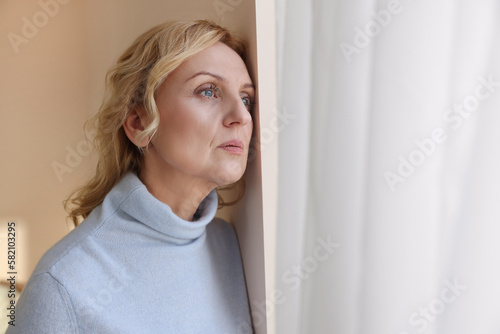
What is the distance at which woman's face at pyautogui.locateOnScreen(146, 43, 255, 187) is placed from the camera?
101cm

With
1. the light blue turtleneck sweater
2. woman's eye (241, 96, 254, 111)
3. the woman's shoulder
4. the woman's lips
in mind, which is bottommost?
the light blue turtleneck sweater

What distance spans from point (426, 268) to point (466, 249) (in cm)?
7

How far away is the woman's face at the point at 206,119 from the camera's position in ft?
3.31

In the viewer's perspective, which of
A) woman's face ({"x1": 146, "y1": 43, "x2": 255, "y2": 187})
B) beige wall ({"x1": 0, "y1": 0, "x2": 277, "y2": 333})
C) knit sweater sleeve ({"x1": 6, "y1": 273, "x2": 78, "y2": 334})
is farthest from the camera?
beige wall ({"x1": 0, "y1": 0, "x2": 277, "y2": 333})

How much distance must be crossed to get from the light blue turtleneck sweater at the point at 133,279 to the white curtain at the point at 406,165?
27cm

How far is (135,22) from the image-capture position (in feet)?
4.48

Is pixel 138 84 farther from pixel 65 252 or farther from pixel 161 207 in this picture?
pixel 65 252

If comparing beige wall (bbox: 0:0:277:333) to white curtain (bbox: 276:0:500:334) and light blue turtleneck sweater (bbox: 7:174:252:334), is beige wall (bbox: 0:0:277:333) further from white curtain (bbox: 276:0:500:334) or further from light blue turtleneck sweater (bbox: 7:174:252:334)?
white curtain (bbox: 276:0:500:334)

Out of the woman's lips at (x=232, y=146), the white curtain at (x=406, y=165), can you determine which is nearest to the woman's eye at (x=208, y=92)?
the woman's lips at (x=232, y=146)

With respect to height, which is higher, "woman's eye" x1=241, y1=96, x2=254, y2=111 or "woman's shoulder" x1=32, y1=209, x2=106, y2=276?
"woman's eye" x1=241, y1=96, x2=254, y2=111

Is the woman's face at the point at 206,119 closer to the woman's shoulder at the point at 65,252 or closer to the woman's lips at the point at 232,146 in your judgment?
the woman's lips at the point at 232,146

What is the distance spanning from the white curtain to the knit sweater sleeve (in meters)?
0.48

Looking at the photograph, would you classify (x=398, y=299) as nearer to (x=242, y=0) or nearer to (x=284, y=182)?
(x=284, y=182)

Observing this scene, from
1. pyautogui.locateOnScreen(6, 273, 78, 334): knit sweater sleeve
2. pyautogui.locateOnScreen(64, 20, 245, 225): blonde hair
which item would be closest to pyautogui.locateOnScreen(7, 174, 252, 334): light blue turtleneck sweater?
pyautogui.locateOnScreen(6, 273, 78, 334): knit sweater sleeve
